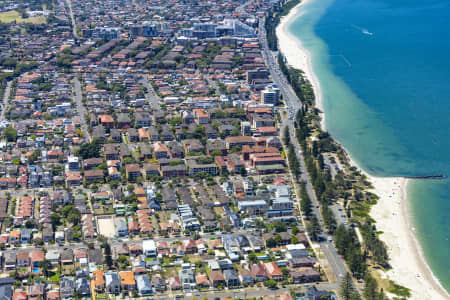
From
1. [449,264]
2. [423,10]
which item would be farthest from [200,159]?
[423,10]

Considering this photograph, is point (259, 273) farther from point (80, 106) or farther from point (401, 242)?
point (80, 106)

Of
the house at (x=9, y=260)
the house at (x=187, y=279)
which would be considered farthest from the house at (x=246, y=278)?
the house at (x=9, y=260)

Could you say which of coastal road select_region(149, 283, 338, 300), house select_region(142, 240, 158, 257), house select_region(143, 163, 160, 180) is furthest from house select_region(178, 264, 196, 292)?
house select_region(143, 163, 160, 180)

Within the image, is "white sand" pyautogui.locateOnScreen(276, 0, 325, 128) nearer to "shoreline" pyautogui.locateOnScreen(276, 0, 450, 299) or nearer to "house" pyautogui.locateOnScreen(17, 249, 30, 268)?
"shoreline" pyautogui.locateOnScreen(276, 0, 450, 299)

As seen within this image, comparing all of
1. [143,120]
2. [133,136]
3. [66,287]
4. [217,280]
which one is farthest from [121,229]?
[143,120]

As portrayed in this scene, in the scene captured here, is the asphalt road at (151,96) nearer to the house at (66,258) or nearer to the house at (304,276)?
the house at (66,258)

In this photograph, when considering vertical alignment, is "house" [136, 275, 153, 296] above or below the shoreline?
above
